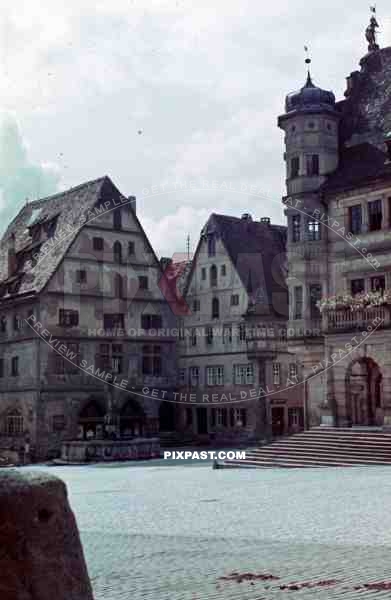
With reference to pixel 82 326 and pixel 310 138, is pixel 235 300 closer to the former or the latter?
pixel 82 326

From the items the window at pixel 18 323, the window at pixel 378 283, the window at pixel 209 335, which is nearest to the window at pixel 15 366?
the window at pixel 18 323

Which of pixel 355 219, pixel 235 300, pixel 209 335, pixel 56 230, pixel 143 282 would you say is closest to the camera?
pixel 355 219

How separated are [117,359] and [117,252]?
663 centimetres

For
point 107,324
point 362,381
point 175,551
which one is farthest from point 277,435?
point 175,551

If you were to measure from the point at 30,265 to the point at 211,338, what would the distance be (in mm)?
12489

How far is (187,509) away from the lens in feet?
61.4

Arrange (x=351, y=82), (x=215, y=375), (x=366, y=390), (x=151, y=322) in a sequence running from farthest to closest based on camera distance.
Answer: (x=215, y=375) → (x=151, y=322) → (x=351, y=82) → (x=366, y=390)

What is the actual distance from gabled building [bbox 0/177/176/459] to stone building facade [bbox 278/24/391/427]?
15.2 meters

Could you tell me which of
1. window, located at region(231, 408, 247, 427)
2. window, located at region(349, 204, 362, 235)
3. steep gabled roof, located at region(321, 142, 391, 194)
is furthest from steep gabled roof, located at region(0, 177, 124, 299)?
window, located at region(349, 204, 362, 235)

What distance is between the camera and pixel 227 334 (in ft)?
183

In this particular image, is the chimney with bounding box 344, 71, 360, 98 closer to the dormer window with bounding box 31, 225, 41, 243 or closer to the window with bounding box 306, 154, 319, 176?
the window with bounding box 306, 154, 319, 176

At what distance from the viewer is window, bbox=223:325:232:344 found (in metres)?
55.5

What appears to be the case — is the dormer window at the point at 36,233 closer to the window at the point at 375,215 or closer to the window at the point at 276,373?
the window at the point at 276,373

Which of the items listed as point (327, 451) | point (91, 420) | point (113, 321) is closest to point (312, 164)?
point (327, 451)
